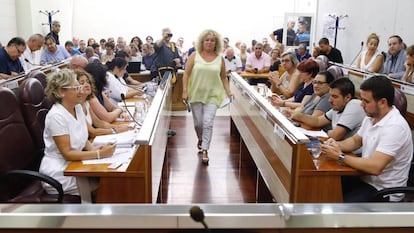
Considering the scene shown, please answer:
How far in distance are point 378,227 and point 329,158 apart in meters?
1.42

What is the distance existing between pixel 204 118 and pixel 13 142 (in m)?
2.24

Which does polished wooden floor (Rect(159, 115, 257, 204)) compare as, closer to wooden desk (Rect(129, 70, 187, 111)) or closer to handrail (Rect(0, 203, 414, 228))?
wooden desk (Rect(129, 70, 187, 111))

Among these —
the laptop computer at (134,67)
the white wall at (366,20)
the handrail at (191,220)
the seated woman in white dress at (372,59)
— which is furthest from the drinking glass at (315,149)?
the laptop computer at (134,67)

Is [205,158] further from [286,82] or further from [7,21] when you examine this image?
[7,21]

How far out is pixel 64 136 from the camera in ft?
7.73

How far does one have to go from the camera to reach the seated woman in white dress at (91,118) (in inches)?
115

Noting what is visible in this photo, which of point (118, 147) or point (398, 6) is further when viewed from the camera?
point (398, 6)

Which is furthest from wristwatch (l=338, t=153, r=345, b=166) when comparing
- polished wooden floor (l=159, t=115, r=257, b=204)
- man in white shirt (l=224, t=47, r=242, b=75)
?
man in white shirt (l=224, t=47, r=242, b=75)

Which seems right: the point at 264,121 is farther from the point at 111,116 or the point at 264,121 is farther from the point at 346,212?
the point at 346,212

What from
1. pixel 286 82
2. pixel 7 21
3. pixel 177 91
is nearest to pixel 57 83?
pixel 286 82

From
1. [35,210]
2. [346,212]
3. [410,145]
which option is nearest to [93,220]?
[35,210]

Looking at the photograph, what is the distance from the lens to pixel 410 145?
7.61ft

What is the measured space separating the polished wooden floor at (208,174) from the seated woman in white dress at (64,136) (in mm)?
1270

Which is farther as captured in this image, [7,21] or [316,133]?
[7,21]
